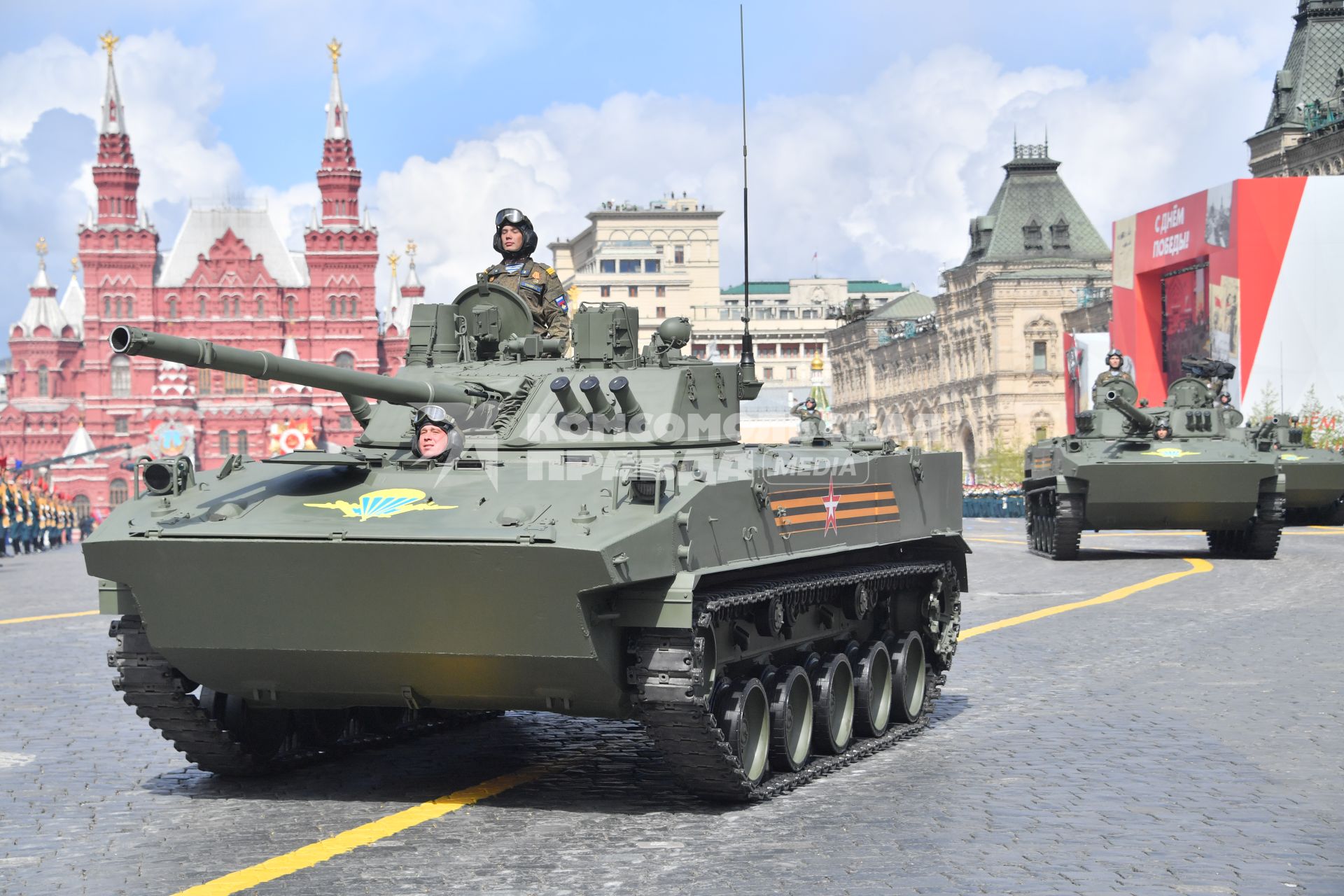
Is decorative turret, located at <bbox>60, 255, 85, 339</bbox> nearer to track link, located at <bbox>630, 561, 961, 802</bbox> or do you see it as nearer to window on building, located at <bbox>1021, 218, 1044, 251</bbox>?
window on building, located at <bbox>1021, 218, 1044, 251</bbox>

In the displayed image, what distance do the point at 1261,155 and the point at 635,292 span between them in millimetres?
81348

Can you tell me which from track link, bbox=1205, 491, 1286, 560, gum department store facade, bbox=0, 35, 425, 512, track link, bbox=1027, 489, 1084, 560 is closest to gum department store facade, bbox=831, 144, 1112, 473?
gum department store facade, bbox=0, 35, 425, 512

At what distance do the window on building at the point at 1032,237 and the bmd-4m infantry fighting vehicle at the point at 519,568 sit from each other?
10040 centimetres

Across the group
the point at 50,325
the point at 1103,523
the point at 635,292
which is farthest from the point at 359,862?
the point at 635,292

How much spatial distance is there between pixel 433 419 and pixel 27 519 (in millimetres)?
48677

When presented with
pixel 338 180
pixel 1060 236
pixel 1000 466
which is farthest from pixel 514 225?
pixel 338 180

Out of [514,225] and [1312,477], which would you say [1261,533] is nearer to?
[1312,477]

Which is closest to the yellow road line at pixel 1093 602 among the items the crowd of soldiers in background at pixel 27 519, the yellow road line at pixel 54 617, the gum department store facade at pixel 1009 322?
the yellow road line at pixel 54 617

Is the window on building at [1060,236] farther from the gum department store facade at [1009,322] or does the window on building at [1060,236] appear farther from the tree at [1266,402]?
the tree at [1266,402]

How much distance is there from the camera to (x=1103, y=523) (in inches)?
1142

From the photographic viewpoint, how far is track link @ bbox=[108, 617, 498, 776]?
998cm

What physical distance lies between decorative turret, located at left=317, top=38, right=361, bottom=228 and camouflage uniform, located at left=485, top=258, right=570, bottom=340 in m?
125

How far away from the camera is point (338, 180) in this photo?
136 meters

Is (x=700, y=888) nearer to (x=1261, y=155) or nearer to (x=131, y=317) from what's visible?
(x=1261, y=155)
